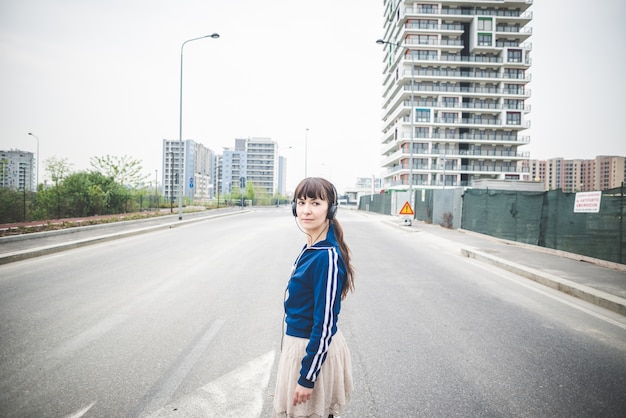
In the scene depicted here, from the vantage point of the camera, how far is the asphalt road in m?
2.58

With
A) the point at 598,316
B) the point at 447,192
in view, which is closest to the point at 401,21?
the point at 447,192

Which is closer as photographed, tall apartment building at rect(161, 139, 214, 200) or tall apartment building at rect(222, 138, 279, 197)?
tall apartment building at rect(161, 139, 214, 200)

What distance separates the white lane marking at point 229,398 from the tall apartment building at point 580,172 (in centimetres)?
13336

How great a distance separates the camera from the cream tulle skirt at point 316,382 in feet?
5.56

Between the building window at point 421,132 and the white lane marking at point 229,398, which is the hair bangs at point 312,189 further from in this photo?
the building window at point 421,132

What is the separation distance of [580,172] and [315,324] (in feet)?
582

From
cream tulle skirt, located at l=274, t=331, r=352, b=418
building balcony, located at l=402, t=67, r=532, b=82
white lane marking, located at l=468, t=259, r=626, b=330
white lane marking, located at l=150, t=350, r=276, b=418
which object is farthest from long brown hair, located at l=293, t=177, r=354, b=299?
building balcony, located at l=402, t=67, r=532, b=82

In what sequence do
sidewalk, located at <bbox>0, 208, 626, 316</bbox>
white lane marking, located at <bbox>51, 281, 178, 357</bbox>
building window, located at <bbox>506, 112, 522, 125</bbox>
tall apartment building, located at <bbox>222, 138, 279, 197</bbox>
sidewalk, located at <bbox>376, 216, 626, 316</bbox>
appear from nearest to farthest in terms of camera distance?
white lane marking, located at <bbox>51, 281, 178, 357</bbox> → sidewalk, located at <bbox>376, 216, 626, 316</bbox> → sidewalk, located at <bbox>0, 208, 626, 316</bbox> → building window, located at <bbox>506, 112, 522, 125</bbox> → tall apartment building, located at <bbox>222, 138, 279, 197</bbox>

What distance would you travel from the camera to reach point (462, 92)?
2638 inches

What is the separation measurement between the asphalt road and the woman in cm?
91

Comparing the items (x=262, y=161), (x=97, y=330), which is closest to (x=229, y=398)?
(x=97, y=330)

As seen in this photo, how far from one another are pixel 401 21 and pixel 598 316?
75130mm

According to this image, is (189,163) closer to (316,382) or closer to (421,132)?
(421,132)

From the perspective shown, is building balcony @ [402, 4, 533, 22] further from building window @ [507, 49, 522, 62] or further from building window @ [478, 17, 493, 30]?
building window @ [507, 49, 522, 62]
